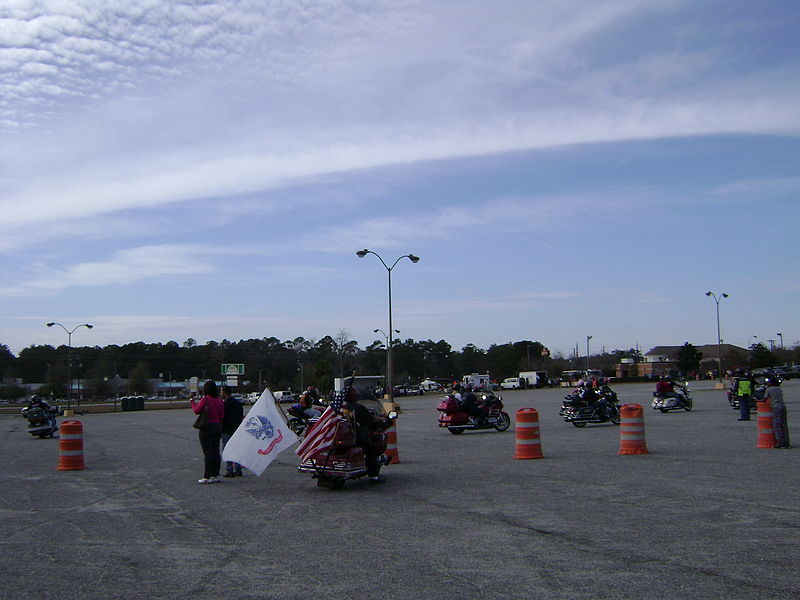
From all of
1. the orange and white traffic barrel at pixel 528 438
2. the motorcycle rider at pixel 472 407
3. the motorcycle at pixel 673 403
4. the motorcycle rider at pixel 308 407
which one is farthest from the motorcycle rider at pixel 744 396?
the motorcycle rider at pixel 308 407

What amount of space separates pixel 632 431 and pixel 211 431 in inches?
319

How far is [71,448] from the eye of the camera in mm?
16703

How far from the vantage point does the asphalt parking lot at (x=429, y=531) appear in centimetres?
638

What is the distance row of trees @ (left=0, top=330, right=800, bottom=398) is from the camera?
409ft

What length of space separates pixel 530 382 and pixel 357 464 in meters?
95.9

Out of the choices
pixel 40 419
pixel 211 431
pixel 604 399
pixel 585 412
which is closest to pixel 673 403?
pixel 604 399

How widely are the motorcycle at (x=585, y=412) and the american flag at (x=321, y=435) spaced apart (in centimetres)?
1416

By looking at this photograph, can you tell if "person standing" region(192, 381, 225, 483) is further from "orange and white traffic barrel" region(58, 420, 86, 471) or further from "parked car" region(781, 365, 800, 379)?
"parked car" region(781, 365, 800, 379)

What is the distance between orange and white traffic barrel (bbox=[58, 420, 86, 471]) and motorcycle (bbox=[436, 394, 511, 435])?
35.5ft

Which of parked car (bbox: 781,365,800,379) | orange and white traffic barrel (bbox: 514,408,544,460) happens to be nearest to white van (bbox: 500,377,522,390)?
parked car (bbox: 781,365,800,379)

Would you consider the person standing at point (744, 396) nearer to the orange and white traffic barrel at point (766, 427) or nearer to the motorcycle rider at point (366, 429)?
the orange and white traffic barrel at point (766, 427)

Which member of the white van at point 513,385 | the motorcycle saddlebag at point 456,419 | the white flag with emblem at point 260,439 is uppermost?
the white flag with emblem at point 260,439

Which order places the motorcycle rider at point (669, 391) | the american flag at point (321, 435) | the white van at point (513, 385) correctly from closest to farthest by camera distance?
the american flag at point (321, 435) → the motorcycle rider at point (669, 391) → the white van at point (513, 385)

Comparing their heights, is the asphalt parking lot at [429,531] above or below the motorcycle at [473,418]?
below
